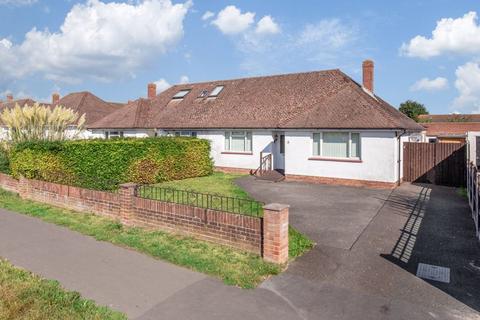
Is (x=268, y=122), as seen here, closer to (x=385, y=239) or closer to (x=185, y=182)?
(x=185, y=182)

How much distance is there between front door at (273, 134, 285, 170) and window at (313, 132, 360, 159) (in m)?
2.55

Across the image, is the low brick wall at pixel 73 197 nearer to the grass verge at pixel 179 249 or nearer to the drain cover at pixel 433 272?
the grass verge at pixel 179 249

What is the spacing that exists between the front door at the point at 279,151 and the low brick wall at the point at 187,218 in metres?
11.0

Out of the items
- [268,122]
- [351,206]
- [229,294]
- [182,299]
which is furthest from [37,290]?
[268,122]

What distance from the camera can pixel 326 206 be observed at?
12.3 metres

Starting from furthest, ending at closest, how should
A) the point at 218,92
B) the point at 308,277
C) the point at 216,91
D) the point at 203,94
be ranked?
the point at 203,94 < the point at 216,91 < the point at 218,92 < the point at 308,277

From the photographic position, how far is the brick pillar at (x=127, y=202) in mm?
9961

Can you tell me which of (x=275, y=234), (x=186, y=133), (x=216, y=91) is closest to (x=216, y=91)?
(x=216, y=91)

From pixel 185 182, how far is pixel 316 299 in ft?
40.9

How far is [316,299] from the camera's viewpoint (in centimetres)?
581

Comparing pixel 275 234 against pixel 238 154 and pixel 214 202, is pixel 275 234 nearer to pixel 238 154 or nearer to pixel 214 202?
pixel 214 202

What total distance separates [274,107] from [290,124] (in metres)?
3.32

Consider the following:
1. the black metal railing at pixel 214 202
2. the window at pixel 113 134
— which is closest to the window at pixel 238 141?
the black metal railing at pixel 214 202

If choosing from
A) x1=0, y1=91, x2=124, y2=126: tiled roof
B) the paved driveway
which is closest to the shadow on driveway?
the paved driveway
